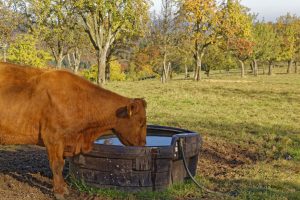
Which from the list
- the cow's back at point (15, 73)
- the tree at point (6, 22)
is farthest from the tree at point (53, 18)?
the cow's back at point (15, 73)

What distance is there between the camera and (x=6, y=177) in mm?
7465

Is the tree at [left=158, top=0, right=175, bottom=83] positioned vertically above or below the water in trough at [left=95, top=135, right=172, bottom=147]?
above

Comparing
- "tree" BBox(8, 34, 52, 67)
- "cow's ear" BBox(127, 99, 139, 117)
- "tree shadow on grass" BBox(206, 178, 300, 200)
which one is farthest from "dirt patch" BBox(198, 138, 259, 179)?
"tree" BBox(8, 34, 52, 67)

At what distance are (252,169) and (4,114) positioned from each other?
4.91 metres

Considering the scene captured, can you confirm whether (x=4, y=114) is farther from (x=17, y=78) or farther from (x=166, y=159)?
(x=166, y=159)

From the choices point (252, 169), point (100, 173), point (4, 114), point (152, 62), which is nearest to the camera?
point (4, 114)

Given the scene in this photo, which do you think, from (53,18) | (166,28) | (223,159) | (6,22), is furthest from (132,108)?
(166,28)

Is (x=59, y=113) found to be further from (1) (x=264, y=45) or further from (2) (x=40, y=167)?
(1) (x=264, y=45)

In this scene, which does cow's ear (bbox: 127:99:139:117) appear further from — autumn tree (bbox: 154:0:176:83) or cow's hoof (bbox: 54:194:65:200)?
autumn tree (bbox: 154:0:176:83)

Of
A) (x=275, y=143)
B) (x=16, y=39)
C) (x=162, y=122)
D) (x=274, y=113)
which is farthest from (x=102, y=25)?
(x=275, y=143)

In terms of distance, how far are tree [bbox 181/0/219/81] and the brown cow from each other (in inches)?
1627

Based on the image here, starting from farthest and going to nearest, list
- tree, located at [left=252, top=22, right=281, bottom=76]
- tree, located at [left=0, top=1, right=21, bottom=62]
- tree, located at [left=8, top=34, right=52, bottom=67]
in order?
1. tree, located at [left=252, top=22, right=281, bottom=76]
2. tree, located at [left=8, top=34, right=52, bottom=67]
3. tree, located at [left=0, top=1, right=21, bottom=62]

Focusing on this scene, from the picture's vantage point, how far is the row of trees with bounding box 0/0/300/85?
3459 centimetres

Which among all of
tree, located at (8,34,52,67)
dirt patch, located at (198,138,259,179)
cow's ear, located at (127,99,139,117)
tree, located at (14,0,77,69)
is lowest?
dirt patch, located at (198,138,259,179)
